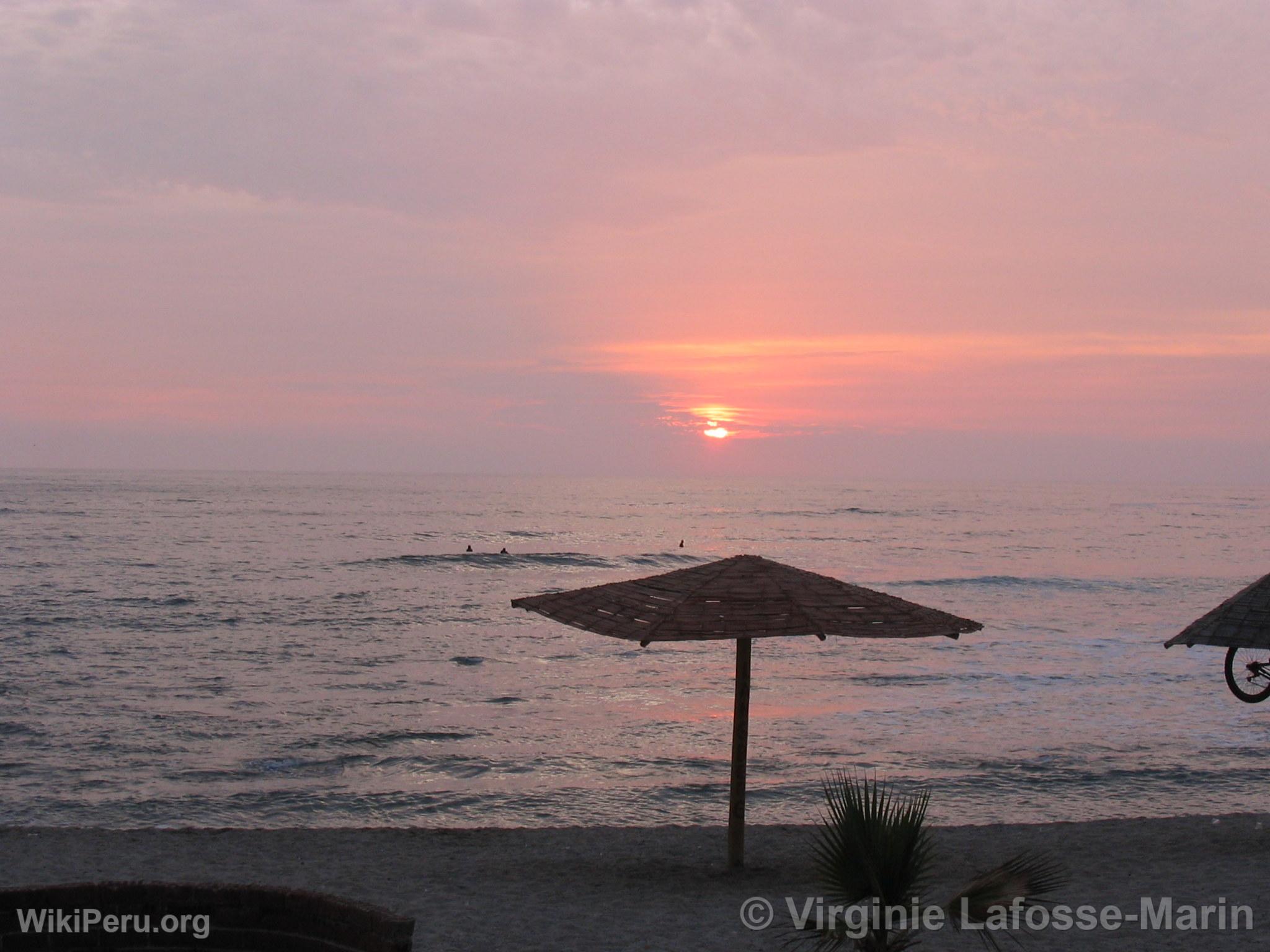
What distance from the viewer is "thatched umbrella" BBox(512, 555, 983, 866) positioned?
732cm

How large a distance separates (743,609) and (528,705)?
1111cm

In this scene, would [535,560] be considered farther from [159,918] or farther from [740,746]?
[159,918]

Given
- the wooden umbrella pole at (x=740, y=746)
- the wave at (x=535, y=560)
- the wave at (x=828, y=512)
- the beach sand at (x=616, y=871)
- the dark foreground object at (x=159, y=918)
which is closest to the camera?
the dark foreground object at (x=159, y=918)

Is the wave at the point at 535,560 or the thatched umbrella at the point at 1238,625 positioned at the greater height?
the thatched umbrella at the point at 1238,625

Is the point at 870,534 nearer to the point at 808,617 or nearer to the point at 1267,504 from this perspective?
the point at 808,617

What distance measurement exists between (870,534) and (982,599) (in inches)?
1577

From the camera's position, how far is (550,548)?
6481 cm

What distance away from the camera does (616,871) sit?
9102mm

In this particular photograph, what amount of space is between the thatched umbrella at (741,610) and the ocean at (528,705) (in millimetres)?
4311

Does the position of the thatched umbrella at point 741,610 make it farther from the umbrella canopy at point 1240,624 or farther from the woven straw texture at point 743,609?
the umbrella canopy at point 1240,624

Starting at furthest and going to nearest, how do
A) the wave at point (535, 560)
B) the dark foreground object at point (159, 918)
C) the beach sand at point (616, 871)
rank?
1. the wave at point (535, 560)
2. the beach sand at point (616, 871)
3. the dark foreground object at point (159, 918)

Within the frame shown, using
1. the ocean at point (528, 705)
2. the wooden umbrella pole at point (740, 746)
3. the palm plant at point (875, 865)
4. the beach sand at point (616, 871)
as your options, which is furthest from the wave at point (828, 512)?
the palm plant at point (875, 865)

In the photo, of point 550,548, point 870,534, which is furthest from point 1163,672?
point 870,534

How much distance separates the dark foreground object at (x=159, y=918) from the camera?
5.33m
